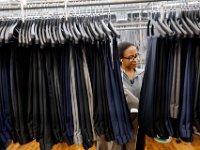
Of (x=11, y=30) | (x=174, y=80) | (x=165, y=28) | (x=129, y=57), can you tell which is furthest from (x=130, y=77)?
(x=11, y=30)

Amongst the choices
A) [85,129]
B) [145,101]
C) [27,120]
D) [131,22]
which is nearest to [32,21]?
[27,120]

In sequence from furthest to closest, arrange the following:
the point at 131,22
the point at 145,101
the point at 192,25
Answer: the point at 131,22, the point at 145,101, the point at 192,25

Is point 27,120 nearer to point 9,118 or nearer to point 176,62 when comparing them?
point 9,118

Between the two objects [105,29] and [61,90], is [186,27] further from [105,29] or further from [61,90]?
[61,90]

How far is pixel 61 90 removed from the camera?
1113 mm

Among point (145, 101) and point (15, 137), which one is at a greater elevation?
point (145, 101)

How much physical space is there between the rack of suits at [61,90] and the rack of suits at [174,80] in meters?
0.17

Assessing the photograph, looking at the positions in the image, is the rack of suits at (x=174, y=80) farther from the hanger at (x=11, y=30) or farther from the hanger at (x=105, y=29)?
the hanger at (x=11, y=30)

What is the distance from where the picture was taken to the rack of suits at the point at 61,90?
108 cm

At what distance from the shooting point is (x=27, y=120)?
1101mm

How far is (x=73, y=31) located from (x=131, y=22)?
1.27 metres

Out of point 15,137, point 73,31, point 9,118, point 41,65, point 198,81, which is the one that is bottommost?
point 15,137

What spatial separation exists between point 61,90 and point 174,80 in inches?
22.1

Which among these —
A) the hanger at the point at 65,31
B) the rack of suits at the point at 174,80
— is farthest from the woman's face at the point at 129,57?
the hanger at the point at 65,31
